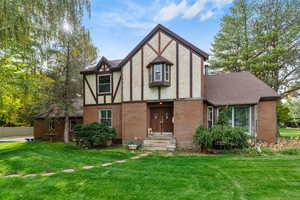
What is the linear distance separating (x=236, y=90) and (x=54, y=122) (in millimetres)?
18487

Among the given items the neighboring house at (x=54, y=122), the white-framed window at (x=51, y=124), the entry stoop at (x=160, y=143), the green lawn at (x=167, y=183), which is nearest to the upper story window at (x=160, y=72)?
the entry stoop at (x=160, y=143)

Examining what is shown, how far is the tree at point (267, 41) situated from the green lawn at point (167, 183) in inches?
548

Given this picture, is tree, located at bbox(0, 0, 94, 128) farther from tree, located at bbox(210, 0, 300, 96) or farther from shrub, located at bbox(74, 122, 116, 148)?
tree, located at bbox(210, 0, 300, 96)

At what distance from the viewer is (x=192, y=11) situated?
54.4 feet

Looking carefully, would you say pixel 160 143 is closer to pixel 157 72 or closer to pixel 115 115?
pixel 115 115

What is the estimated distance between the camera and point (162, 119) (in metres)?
12.9

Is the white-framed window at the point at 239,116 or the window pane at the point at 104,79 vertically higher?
the window pane at the point at 104,79

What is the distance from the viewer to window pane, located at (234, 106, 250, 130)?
480 inches

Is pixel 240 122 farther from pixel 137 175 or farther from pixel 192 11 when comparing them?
pixel 192 11

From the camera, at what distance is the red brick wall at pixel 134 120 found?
12125 millimetres

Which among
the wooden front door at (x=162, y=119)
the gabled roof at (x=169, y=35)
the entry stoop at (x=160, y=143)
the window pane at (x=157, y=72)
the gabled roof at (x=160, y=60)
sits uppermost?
the gabled roof at (x=169, y=35)

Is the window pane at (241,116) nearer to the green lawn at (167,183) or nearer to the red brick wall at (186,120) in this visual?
the red brick wall at (186,120)

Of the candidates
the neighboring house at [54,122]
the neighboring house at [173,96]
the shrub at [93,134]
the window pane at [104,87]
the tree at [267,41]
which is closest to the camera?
the neighboring house at [173,96]

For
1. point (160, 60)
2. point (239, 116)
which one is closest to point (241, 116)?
point (239, 116)
